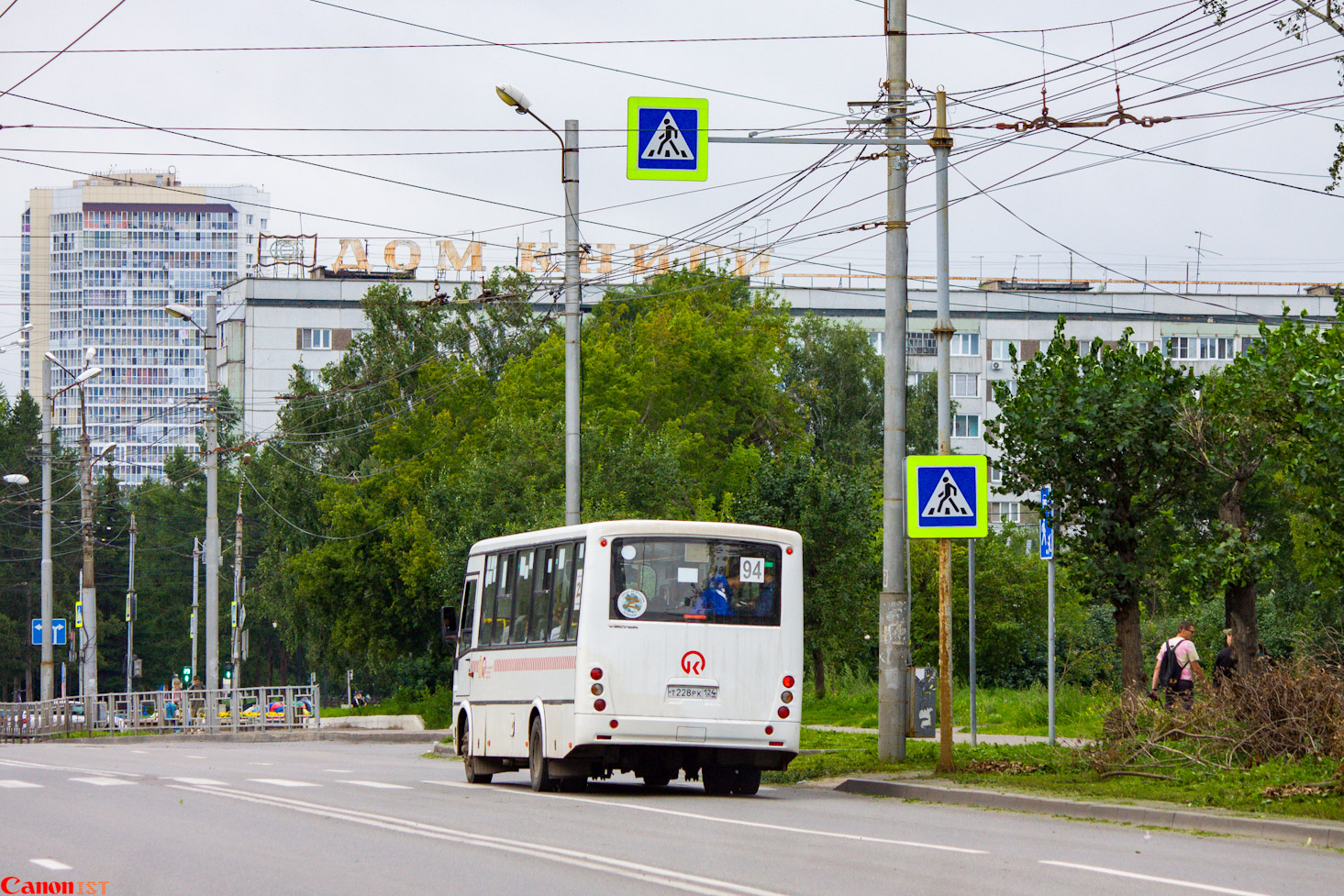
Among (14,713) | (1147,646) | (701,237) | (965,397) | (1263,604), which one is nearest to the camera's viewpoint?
(701,237)

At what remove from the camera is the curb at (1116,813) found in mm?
12992

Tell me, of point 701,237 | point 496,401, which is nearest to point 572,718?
point 701,237

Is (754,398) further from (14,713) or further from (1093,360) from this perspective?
(1093,360)

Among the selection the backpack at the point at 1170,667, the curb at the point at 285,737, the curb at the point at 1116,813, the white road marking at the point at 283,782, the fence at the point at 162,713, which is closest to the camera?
the curb at the point at 1116,813

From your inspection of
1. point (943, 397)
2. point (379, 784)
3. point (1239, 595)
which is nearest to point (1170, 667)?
point (1239, 595)

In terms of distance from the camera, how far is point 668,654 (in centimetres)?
1800

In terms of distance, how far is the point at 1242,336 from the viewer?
4136 inches

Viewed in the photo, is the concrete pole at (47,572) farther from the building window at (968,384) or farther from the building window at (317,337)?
the building window at (968,384)

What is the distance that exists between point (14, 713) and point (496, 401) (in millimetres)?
16495

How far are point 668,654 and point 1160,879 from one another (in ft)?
27.1

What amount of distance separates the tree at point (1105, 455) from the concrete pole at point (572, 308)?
665 centimetres

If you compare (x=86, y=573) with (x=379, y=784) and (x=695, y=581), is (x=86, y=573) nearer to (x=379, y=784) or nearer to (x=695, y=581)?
Answer: (x=379, y=784)

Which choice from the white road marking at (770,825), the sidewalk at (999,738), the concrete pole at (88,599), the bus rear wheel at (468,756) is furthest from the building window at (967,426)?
the white road marking at (770,825)

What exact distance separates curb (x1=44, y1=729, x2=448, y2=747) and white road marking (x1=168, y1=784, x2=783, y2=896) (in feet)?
76.9
